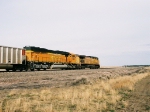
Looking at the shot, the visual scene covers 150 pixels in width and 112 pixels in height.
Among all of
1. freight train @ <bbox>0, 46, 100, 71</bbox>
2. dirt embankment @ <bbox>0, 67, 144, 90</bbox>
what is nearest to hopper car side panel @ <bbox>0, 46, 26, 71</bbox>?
freight train @ <bbox>0, 46, 100, 71</bbox>

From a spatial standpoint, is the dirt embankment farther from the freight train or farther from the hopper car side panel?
the freight train

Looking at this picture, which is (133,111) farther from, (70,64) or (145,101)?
(70,64)

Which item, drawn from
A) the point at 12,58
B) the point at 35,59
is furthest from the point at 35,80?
the point at 35,59

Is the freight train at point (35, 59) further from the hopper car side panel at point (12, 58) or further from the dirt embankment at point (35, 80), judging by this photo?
the dirt embankment at point (35, 80)

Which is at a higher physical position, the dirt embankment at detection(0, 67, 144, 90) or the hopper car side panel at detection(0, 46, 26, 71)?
the hopper car side panel at detection(0, 46, 26, 71)

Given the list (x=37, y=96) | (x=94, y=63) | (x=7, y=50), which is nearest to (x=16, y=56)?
(x=7, y=50)

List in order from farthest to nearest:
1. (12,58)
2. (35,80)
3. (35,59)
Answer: (35,59) → (12,58) → (35,80)

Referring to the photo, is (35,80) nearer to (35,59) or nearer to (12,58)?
(12,58)

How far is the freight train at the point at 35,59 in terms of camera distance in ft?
96.3

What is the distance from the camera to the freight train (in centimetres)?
2936

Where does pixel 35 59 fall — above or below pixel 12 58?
above

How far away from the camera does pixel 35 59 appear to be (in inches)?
1454

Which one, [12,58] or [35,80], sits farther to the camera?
[12,58]

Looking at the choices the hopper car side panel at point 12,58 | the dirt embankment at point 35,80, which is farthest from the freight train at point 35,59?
the dirt embankment at point 35,80
